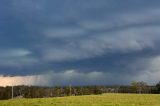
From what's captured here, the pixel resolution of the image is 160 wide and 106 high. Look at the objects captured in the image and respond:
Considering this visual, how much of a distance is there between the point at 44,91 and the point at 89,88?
23.5m

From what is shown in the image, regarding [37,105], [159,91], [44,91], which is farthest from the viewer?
[44,91]

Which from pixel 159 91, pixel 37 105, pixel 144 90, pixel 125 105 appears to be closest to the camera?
pixel 125 105

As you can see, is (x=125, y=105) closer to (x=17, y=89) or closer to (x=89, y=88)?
(x=89, y=88)

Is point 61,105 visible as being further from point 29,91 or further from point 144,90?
point 144,90

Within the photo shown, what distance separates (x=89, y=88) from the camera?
618ft

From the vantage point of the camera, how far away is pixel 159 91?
163 m

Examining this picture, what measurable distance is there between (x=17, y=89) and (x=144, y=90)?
229ft

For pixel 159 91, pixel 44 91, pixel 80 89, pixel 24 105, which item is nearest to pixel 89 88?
pixel 80 89

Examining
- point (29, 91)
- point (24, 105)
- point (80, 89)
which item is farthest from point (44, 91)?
point (24, 105)

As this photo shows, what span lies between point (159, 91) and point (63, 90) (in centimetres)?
5409

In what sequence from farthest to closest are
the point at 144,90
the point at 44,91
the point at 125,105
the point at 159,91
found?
the point at 144,90 < the point at 44,91 < the point at 159,91 < the point at 125,105

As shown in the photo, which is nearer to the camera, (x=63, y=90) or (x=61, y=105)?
(x=61, y=105)

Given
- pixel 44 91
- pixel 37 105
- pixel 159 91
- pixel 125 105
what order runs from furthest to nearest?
pixel 44 91 < pixel 159 91 < pixel 37 105 < pixel 125 105

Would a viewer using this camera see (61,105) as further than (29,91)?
No
